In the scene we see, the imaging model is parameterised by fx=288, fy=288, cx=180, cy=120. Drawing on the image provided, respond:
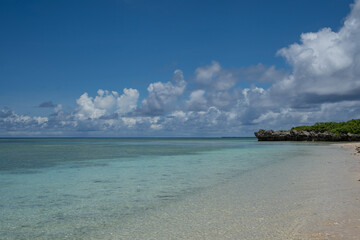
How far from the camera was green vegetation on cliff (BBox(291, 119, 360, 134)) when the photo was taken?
9838cm

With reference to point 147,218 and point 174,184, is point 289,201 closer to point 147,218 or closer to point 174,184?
point 147,218

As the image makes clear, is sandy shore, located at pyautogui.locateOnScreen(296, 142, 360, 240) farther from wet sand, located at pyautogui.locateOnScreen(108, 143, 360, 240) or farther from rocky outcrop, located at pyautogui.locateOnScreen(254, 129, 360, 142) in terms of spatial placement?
rocky outcrop, located at pyautogui.locateOnScreen(254, 129, 360, 142)

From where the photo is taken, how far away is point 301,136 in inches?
4200

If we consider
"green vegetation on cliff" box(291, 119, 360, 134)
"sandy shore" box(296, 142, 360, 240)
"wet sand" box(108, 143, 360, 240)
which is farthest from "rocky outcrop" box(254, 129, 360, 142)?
"sandy shore" box(296, 142, 360, 240)

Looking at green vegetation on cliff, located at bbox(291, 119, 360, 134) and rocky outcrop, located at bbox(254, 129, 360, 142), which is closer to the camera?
green vegetation on cliff, located at bbox(291, 119, 360, 134)

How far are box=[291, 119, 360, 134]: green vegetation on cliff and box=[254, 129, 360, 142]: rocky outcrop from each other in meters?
1.62

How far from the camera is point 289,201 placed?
29.6 feet

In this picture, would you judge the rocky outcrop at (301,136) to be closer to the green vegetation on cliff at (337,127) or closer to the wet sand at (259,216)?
the green vegetation on cliff at (337,127)

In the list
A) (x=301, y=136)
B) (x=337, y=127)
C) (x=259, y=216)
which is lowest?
(x=259, y=216)

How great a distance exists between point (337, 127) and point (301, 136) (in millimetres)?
12550

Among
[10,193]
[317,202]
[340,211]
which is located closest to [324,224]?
[340,211]

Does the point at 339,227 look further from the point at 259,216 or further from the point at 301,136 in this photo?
the point at 301,136

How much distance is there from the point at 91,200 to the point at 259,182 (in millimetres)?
7395

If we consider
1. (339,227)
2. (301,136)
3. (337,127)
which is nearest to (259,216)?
(339,227)
